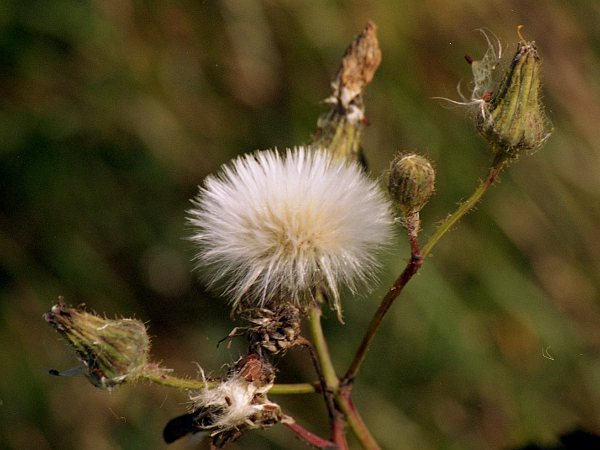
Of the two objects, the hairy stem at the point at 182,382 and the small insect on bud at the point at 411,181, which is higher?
the small insect on bud at the point at 411,181

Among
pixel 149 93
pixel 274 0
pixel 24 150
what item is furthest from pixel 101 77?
pixel 274 0

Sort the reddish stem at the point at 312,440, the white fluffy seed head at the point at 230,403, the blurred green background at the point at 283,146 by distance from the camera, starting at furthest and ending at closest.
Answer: the blurred green background at the point at 283,146, the reddish stem at the point at 312,440, the white fluffy seed head at the point at 230,403

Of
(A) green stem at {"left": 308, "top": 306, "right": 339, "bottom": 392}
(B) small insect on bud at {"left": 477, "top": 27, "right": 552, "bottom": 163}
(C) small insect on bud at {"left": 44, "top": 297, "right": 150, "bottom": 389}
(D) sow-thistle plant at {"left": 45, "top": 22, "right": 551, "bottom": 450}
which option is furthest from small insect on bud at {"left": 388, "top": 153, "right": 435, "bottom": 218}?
(C) small insect on bud at {"left": 44, "top": 297, "right": 150, "bottom": 389}

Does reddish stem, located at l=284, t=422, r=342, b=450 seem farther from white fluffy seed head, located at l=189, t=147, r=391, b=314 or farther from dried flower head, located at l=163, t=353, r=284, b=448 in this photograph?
white fluffy seed head, located at l=189, t=147, r=391, b=314

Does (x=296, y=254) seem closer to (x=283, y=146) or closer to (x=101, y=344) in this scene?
(x=101, y=344)

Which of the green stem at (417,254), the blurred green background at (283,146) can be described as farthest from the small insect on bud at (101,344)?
the blurred green background at (283,146)

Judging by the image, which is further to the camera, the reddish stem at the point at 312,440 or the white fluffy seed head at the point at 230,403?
the reddish stem at the point at 312,440

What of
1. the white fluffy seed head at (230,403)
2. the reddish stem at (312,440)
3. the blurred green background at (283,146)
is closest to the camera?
the white fluffy seed head at (230,403)

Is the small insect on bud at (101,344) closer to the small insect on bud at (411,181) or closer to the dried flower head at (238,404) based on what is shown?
the dried flower head at (238,404)

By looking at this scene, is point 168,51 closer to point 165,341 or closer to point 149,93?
point 149,93
